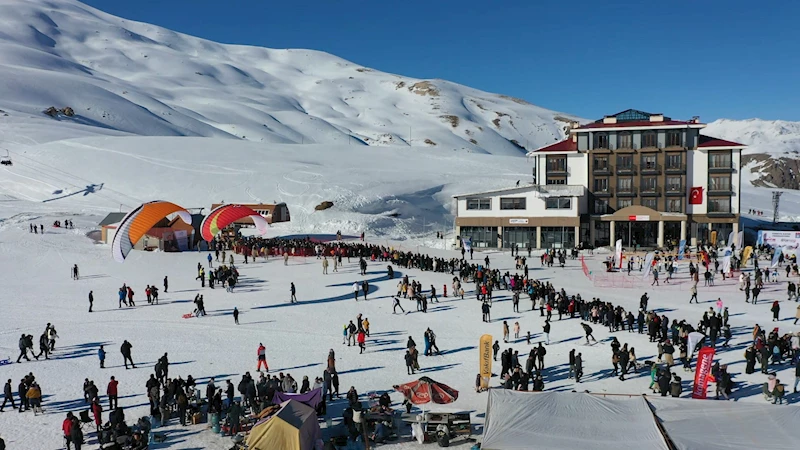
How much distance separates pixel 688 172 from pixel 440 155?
50625 mm

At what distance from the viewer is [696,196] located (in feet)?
176

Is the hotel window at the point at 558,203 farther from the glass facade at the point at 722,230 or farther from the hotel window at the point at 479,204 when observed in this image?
the glass facade at the point at 722,230

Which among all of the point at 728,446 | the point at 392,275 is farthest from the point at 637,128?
the point at 728,446

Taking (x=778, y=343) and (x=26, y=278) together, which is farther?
(x=26, y=278)

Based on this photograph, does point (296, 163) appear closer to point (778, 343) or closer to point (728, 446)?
point (778, 343)

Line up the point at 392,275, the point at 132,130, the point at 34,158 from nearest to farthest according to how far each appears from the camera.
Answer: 1. the point at 392,275
2. the point at 34,158
3. the point at 132,130

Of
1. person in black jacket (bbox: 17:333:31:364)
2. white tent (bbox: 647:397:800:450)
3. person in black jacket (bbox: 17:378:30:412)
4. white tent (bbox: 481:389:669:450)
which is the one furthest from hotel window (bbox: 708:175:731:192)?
person in black jacket (bbox: 17:378:30:412)

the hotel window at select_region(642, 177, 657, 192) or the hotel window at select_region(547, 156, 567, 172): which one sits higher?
the hotel window at select_region(547, 156, 567, 172)

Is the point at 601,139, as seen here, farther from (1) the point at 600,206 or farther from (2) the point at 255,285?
(2) the point at 255,285

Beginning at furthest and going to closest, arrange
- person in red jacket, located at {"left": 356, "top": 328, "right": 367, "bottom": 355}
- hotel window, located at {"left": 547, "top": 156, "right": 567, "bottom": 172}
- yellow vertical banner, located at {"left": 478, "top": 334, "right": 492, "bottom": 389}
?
hotel window, located at {"left": 547, "top": 156, "right": 567, "bottom": 172} → person in red jacket, located at {"left": 356, "top": 328, "right": 367, "bottom": 355} → yellow vertical banner, located at {"left": 478, "top": 334, "right": 492, "bottom": 389}

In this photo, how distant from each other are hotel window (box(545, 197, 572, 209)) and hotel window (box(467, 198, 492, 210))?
459 cm

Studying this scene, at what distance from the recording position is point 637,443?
1338 cm

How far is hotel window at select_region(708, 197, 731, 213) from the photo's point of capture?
174 feet

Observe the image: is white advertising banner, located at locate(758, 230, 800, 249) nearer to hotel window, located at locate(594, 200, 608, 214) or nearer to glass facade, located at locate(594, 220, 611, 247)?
glass facade, located at locate(594, 220, 611, 247)
